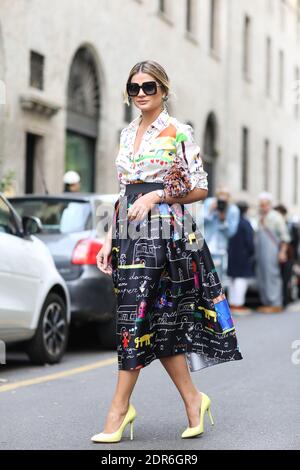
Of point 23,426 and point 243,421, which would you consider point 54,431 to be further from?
point 243,421

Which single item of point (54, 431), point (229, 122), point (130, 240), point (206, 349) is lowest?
point (54, 431)

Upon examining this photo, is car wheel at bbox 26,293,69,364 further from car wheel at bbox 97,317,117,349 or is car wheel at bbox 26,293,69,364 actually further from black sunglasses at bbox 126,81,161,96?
black sunglasses at bbox 126,81,161,96

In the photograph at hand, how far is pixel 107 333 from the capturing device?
440 inches

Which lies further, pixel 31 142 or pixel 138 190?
pixel 31 142

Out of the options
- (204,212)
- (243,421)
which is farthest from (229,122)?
(243,421)

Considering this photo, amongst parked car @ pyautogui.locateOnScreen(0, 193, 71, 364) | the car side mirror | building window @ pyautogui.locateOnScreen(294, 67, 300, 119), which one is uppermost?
building window @ pyautogui.locateOnScreen(294, 67, 300, 119)

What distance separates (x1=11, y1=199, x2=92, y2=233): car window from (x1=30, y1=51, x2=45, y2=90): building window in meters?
8.58

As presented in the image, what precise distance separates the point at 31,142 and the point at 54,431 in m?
14.2

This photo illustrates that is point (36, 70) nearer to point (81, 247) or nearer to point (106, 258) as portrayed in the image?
point (81, 247)

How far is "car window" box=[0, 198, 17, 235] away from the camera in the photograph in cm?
924

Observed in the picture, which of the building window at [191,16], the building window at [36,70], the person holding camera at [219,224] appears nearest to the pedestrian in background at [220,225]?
the person holding camera at [219,224]

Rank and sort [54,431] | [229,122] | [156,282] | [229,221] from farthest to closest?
[229,122] < [229,221] < [54,431] < [156,282]

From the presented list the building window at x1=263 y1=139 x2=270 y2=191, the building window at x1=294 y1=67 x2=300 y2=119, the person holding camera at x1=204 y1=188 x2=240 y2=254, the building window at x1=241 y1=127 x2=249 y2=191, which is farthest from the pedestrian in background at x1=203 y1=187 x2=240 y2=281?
the building window at x1=294 y1=67 x2=300 y2=119

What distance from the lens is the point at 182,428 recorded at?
6.37 metres
